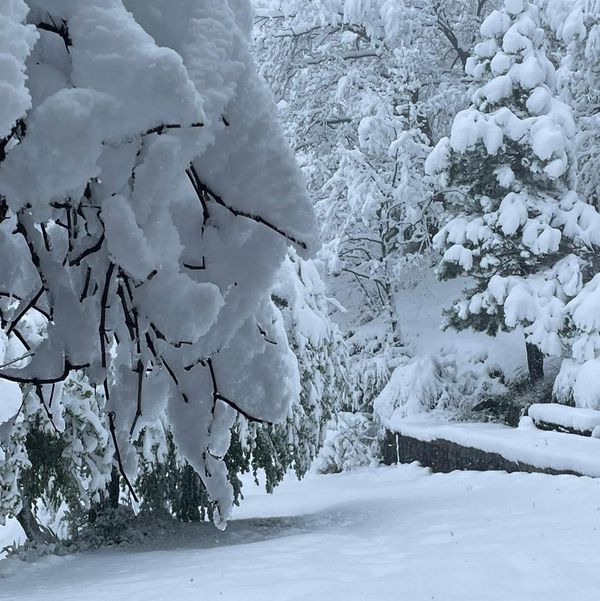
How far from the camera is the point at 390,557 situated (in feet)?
24.3

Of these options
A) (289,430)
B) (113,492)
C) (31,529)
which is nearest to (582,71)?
(289,430)

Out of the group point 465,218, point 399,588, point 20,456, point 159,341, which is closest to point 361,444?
point 465,218

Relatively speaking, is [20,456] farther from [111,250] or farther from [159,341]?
[111,250]

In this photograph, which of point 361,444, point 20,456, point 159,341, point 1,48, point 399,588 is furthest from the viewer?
point 361,444

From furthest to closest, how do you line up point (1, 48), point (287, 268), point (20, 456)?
1. point (287, 268)
2. point (20, 456)
3. point (1, 48)

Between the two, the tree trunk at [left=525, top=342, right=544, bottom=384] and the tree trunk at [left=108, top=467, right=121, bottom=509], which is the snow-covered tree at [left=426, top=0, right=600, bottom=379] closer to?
the tree trunk at [left=525, top=342, right=544, bottom=384]

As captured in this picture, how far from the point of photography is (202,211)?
6.42 ft

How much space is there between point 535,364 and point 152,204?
49.5ft

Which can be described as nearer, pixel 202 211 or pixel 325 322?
pixel 202 211

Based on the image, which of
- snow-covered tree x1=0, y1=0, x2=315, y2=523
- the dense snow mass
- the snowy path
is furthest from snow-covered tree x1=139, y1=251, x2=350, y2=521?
snow-covered tree x1=0, y1=0, x2=315, y2=523

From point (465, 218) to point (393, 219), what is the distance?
149 inches

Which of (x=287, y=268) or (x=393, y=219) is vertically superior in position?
(x=393, y=219)

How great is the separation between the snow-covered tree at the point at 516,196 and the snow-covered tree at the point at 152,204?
1266 centimetres

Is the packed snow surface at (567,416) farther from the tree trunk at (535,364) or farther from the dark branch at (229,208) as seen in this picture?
the dark branch at (229,208)
